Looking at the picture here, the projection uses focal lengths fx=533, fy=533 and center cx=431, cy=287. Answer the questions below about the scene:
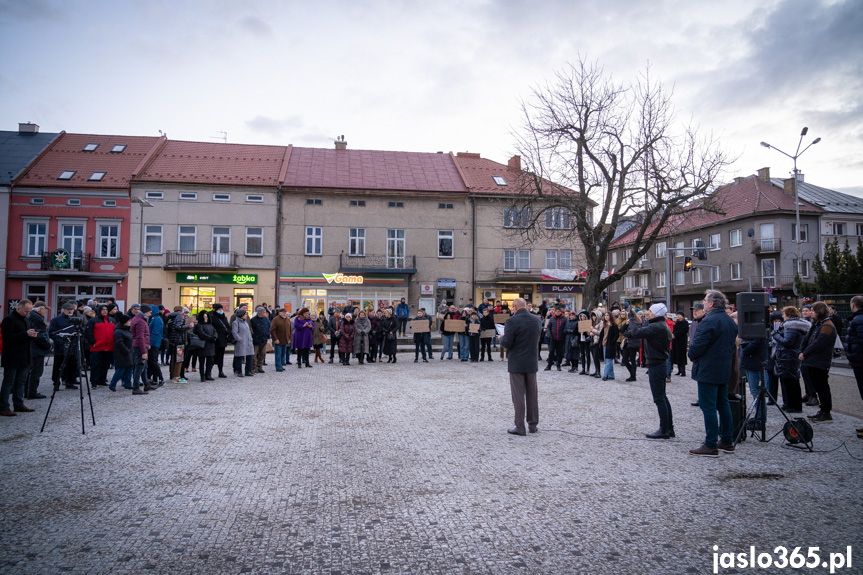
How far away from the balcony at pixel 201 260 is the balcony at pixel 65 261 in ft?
15.7

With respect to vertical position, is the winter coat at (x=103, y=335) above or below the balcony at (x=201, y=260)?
below

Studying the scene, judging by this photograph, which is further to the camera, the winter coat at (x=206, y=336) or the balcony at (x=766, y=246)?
the balcony at (x=766, y=246)

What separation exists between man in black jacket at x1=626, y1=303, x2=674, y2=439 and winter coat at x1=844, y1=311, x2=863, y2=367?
262 cm

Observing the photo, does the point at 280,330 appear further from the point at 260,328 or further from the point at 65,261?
the point at 65,261

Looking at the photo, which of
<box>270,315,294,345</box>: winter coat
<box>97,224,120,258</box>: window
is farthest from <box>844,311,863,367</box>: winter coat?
<box>97,224,120,258</box>: window

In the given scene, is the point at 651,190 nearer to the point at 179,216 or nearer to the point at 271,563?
the point at 271,563

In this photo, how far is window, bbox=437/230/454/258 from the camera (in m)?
37.3

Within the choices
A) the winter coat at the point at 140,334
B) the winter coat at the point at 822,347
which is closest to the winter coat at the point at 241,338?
the winter coat at the point at 140,334

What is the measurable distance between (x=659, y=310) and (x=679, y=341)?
7038 mm

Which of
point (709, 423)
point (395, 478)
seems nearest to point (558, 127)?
point (709, 423)

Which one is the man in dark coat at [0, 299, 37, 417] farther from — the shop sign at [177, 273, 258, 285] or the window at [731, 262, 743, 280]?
the window at [731, 262, 743, 280]

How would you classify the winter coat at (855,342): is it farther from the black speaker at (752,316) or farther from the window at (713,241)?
the window at (713,241)

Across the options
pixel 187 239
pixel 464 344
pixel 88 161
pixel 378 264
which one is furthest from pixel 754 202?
pixel 88 161

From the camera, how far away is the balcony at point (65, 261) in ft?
108
